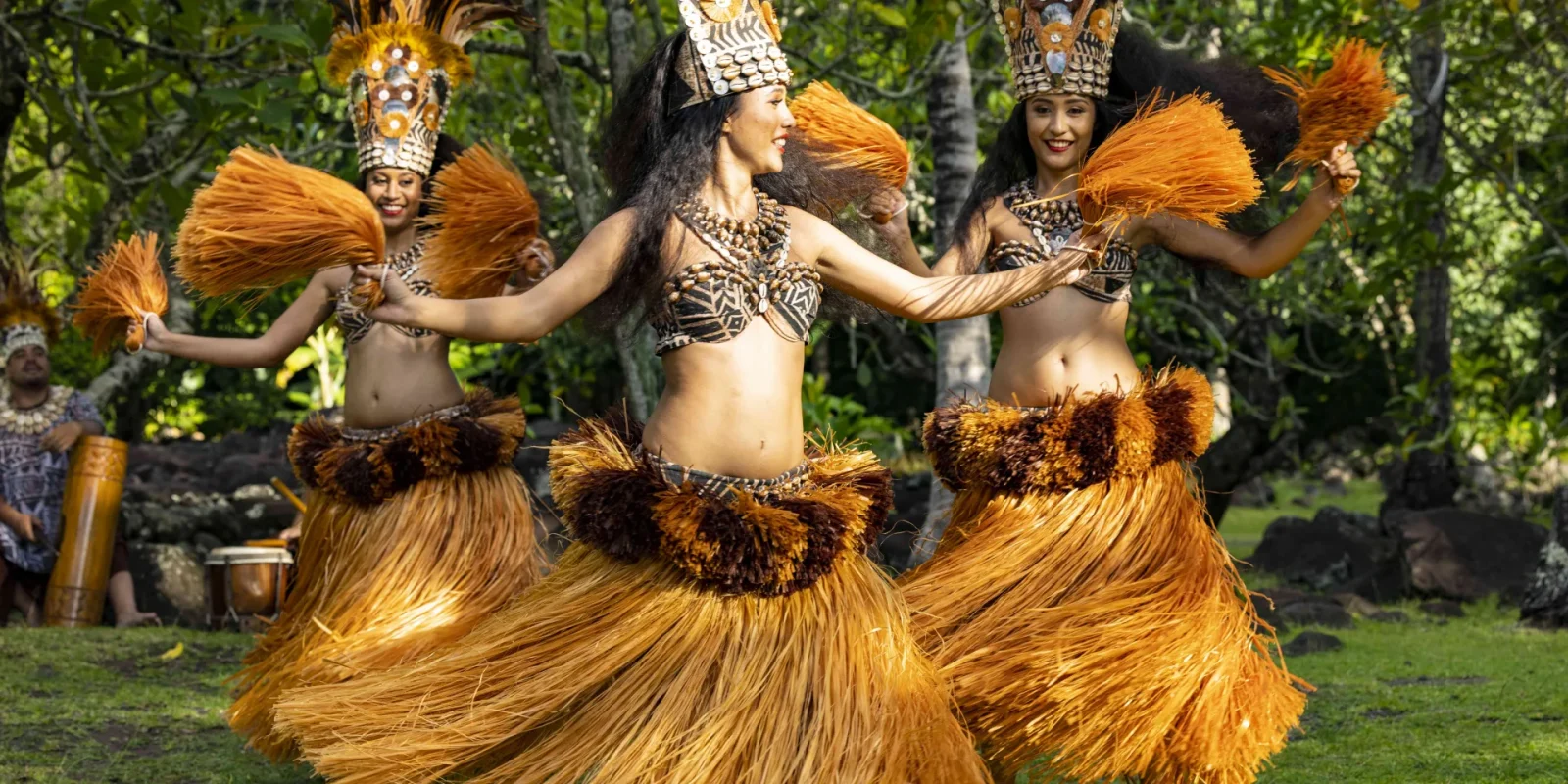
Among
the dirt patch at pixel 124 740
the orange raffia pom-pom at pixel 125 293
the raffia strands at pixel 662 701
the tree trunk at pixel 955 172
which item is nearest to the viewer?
the raffia strands at pixel 662 701

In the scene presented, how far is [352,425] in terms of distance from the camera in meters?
4.26

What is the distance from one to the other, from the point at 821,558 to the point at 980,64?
565 cm

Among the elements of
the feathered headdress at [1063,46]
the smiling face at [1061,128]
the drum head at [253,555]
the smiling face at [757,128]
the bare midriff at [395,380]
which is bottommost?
the drum head at [253,555]

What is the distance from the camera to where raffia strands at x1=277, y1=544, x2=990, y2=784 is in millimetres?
2584

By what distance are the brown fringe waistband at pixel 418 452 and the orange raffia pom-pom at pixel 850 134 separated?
1224 millimetres

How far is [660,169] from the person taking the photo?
2.96 metres

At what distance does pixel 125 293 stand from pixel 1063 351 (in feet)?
7.08

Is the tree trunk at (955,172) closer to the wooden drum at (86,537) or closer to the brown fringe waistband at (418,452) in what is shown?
the brown fringe waistband at (418,452)

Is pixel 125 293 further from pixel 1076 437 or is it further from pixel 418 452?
pixel 1076 437

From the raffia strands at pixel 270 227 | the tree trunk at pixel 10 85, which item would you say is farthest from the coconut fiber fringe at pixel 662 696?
the tree trunk at pixel 10 85

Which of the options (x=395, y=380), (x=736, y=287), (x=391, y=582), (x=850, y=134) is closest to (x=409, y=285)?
(x=395, y=380)

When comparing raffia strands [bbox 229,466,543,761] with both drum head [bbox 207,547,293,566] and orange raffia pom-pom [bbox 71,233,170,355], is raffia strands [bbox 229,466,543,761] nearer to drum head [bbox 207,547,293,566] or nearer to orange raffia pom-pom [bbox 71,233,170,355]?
orange raffia pom-pom [bbox 71,233,170,355]

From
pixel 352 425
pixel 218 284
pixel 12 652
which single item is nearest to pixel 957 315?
pixel 218 284

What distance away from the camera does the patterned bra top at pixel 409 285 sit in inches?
161
